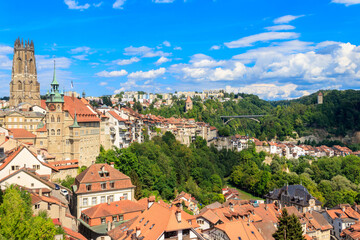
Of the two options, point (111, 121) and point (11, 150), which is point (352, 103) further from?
point (11, 150)

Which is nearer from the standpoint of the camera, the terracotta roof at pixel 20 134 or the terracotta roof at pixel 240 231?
the terracotta roof at pixel 240 231

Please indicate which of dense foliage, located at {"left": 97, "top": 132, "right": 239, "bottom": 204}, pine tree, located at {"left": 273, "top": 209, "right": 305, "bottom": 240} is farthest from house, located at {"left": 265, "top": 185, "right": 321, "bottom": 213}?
pine tree, located at {"left": 273, "top": 209, "right": 305, "bottom": 240}

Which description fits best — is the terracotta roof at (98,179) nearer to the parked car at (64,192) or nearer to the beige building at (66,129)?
the parked car at (64,192)

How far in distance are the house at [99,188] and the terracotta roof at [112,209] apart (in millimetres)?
1398

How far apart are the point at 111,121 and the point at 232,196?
31635 millimetres

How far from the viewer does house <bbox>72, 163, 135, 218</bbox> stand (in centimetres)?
3881

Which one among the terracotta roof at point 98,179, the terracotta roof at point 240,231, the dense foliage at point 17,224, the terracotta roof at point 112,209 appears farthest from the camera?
the terracotta roof at point 240,231

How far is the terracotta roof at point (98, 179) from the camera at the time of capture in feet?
129

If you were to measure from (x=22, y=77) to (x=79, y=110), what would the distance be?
3921 centimetres

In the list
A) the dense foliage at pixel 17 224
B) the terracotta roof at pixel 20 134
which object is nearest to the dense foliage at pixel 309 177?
the terracotta roof at pixel 20 134

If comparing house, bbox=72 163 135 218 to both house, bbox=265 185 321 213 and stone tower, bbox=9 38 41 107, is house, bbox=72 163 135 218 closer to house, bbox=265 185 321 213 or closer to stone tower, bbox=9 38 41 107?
house, bbox=265 185 321 213

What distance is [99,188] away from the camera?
39.9 m

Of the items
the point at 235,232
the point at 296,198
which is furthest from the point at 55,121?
the point at 296,198

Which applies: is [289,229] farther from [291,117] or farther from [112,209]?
[291,117]
